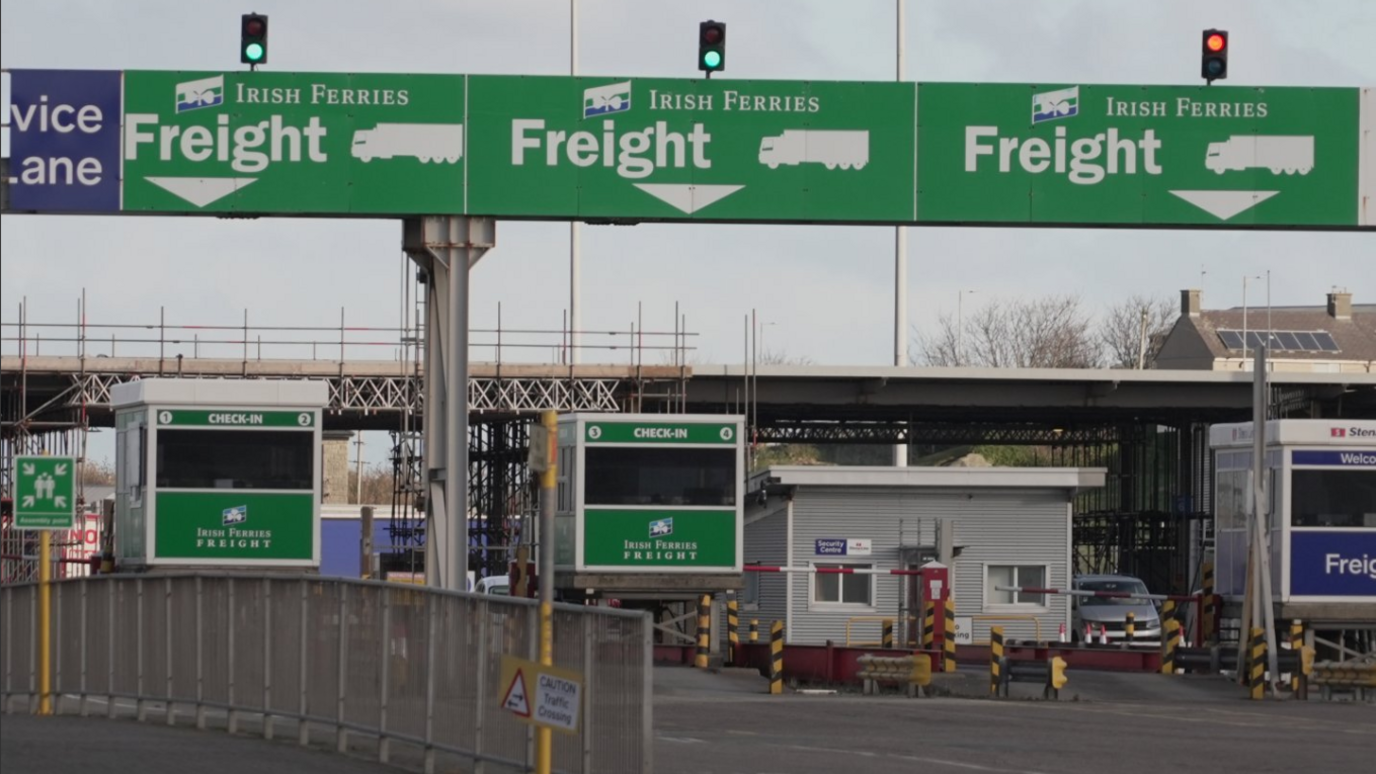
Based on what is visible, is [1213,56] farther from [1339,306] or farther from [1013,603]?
[1339,306]

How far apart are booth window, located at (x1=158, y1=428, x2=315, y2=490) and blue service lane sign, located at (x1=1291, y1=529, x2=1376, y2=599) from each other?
13.3 meters

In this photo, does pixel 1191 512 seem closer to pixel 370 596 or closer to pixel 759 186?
pixel 759 186

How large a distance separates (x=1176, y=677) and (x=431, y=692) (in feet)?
61.1

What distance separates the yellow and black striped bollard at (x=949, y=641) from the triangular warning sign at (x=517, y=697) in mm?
18306

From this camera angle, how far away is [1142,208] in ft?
75.6

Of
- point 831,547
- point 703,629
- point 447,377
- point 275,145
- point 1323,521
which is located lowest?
point 703,629

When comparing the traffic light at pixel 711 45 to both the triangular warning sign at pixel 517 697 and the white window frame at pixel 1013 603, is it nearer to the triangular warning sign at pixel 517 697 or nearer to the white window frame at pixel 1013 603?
the triangular warning sign at pixel 517 697

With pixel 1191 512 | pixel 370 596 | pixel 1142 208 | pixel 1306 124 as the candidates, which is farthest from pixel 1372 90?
pixel 1191 512

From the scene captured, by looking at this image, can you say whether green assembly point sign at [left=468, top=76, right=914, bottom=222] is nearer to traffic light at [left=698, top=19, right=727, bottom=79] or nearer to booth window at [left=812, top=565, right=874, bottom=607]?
traffic light at [left=698, top=19, right=727, bottom=79]

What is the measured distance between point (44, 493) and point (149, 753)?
5650 mm

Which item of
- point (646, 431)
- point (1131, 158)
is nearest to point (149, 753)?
point (1131, 158)

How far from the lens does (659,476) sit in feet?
112

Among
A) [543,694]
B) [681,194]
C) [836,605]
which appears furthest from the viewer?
[836,605]

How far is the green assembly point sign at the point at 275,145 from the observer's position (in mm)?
22500
